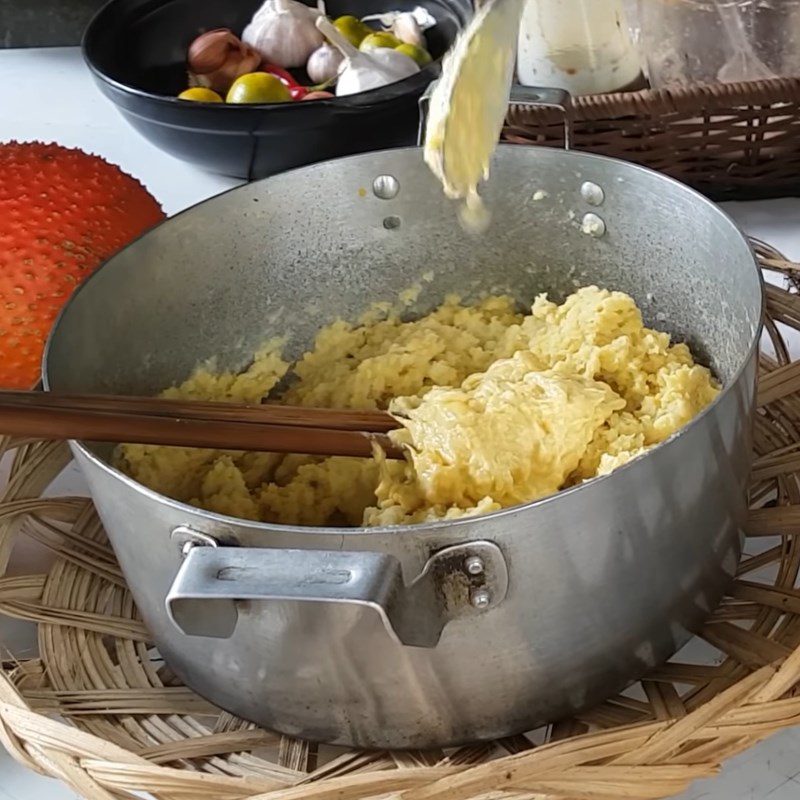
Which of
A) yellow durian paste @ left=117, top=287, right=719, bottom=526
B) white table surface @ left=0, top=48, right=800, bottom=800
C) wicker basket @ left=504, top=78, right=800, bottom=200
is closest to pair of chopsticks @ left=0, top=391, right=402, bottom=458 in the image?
yellow durian paste @ left=117, top=287, right=719, bottom=526

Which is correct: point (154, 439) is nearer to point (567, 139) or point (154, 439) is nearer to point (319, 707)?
point (319, 707)

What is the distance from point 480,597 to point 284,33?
2.48 ft

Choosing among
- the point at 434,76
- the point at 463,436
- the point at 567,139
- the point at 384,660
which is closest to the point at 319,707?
the point at 384,660

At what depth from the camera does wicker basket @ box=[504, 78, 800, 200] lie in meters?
0.84

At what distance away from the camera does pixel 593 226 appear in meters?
0.74

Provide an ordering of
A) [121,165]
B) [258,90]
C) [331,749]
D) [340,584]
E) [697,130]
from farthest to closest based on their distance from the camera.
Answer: [121,165] < [258,90] < [697,130] < [331,749] < [340,584]

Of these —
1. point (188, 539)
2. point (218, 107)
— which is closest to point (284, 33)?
point (218, 107)

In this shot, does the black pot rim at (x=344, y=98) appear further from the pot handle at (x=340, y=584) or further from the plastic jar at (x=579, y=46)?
the pot handle at (x=340, y=584)

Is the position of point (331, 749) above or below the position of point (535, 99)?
below

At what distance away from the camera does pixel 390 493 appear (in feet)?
1.97

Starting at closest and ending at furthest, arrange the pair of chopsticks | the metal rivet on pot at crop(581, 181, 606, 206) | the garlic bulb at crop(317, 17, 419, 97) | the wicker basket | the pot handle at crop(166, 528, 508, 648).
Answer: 1. the pot handle at crop(166, 528, 508, 648)
2. the pair of chopsticks
3. the metal rivet on pot at crop(581, 181, 606, 206)
4. the wicker basket
5. the garlic bulb at crop(317, 17, 419, 97)

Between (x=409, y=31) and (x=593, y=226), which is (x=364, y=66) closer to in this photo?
(x=409, y=31)

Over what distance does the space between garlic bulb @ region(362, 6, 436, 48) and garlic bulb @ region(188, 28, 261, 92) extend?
0.14 metres

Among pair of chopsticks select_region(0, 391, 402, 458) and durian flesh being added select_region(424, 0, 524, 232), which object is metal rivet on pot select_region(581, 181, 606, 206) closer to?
durian flesh being added select_region(424, 0, 524, 232)
